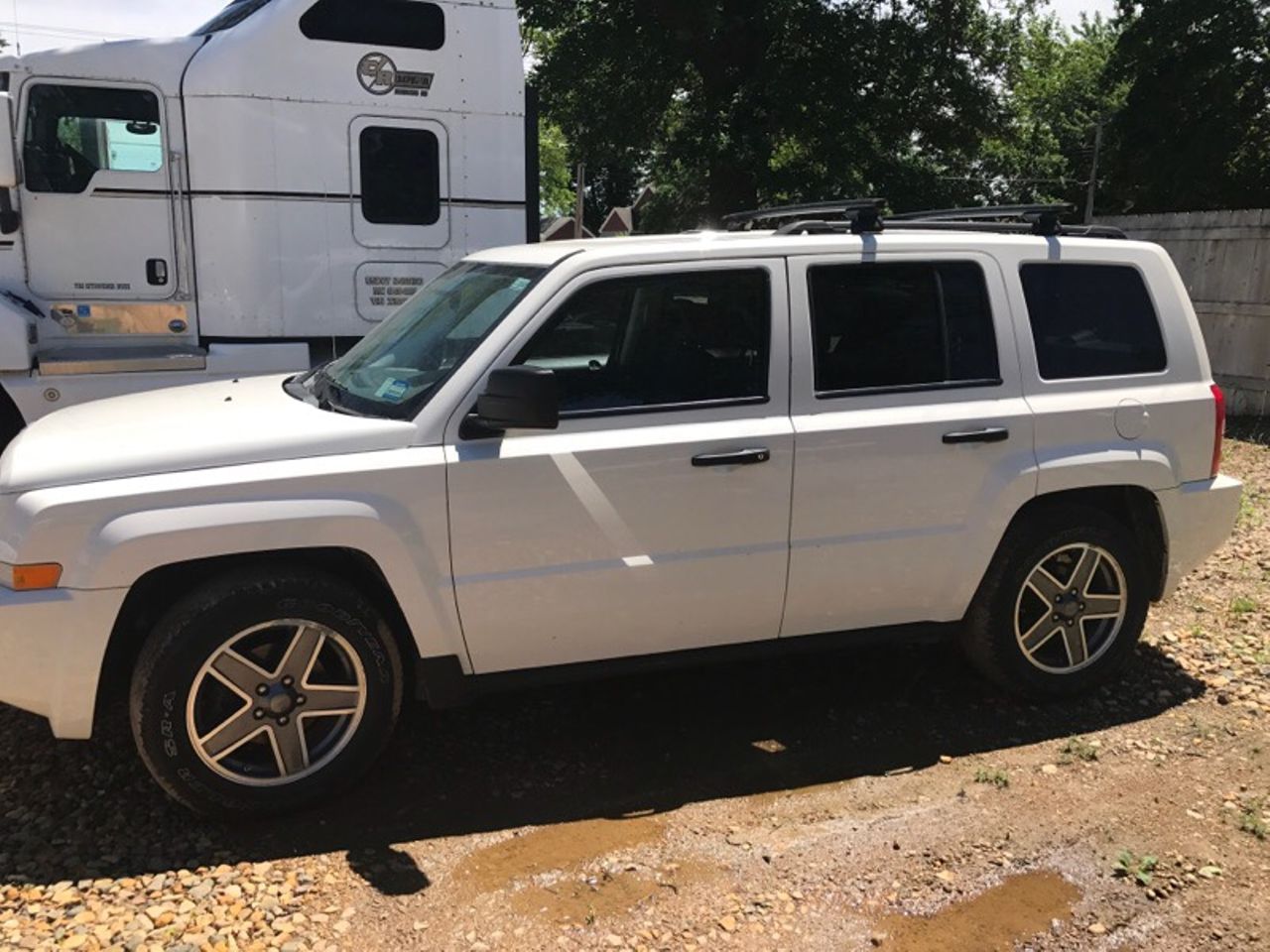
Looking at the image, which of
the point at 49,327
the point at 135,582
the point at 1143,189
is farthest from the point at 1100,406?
the point at 1143,189

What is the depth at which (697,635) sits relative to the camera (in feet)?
13.0

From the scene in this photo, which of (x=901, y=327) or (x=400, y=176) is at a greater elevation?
(x=400, y=176)

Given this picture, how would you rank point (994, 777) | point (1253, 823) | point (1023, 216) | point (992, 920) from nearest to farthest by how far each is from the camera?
point (992, 920) → point (1253, 823) → point (994, 777) → point (1023, 216)

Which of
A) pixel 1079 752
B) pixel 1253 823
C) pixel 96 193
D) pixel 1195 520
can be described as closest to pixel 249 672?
pixel 1079 752

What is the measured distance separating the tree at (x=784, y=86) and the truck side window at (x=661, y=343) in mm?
12996

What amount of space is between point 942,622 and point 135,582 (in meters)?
2.97

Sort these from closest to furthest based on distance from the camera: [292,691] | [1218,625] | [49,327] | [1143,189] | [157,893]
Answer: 1. [157,893]
2. [292,691]
3. [1218,625]
4. [49,327]
5. [1143,189]

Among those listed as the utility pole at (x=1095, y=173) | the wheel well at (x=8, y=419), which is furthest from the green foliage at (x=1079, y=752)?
the utility pole at (x=1095, y=173)

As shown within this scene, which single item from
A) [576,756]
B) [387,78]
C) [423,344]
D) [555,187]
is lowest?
[576,756]

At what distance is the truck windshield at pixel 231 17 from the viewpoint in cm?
705

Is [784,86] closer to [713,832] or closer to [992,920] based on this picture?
[713,832]

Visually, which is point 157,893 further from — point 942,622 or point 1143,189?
point 1143,189

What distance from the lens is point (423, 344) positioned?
3988 millimetres

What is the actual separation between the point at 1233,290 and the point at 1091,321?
868 centimetres
